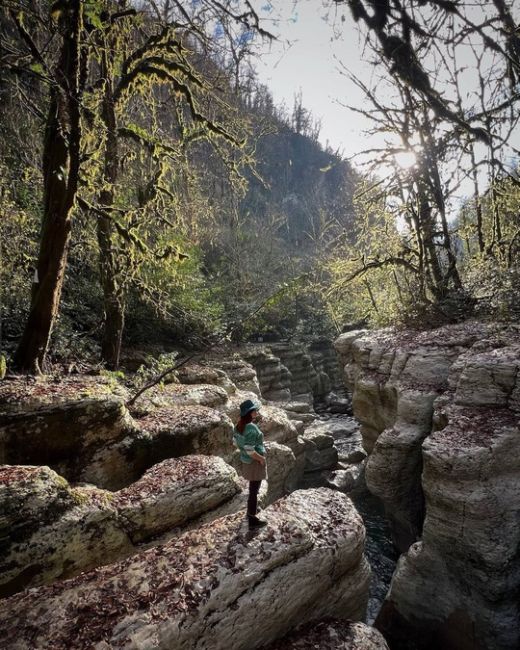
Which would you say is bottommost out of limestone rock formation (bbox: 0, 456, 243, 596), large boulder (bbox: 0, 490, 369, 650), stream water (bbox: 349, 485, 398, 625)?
stream water (bbox: 349, 485, 398, 625)

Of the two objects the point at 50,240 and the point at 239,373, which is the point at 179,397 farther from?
the point at 239,373

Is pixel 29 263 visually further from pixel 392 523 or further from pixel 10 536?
pixel 392 523

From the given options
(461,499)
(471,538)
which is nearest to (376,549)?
(471,538)

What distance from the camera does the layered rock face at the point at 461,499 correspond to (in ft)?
19.9

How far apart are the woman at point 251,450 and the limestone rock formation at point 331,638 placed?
3.89 feet

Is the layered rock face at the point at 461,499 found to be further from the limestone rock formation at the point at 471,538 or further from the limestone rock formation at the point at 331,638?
the limestone rock formation at the point at 331,638

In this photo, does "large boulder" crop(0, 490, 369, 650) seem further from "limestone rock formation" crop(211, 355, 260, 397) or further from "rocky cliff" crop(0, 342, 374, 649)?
"limestone rock formation" crop(211, 355, 260, 397)

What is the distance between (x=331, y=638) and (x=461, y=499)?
353 centimetres

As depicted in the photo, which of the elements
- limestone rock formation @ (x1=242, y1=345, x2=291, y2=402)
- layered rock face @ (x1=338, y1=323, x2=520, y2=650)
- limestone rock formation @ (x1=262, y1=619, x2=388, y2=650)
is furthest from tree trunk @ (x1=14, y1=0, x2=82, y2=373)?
limestone rock formation @ (x1=242, y1=345, x2=291, y2=402)

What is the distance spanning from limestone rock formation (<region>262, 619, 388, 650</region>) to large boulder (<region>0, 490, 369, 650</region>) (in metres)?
0.11

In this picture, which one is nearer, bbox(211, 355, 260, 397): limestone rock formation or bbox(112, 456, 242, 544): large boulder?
bbox(112, 456, 242, 544): large boulder

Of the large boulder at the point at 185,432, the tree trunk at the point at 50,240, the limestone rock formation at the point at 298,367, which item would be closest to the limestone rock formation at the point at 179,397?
the large boulder at the point at 185,432

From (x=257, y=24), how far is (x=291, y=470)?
10404 mm

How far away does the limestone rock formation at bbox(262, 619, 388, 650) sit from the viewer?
3.95 m
